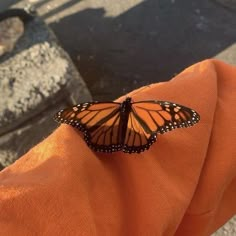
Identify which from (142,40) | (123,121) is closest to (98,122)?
(123,121)

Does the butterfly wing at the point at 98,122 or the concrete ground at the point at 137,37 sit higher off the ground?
the butterfly wing at the point at 98,122

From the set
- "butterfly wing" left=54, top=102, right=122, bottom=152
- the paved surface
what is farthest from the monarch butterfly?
the paved surface

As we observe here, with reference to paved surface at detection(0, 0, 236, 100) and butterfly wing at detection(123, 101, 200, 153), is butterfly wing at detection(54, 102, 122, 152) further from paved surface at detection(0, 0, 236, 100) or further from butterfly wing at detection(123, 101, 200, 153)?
paved surface at detection(0, 0, 236, 100)

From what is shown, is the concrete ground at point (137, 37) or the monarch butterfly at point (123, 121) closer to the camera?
the monarch butterfly at point (123, 121)

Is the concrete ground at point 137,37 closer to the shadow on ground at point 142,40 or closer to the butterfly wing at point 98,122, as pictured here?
the shadow on ground at point 142,40

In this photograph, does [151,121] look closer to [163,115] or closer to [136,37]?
[163,115]

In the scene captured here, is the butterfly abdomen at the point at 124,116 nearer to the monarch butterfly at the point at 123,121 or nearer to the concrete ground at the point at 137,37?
the monarch butterfly at the point at 123,121

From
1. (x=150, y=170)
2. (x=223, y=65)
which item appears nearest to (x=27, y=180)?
(x=150, y=170)

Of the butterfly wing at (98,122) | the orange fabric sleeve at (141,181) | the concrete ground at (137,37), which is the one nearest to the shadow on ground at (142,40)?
the concrete ground at (137,37)
